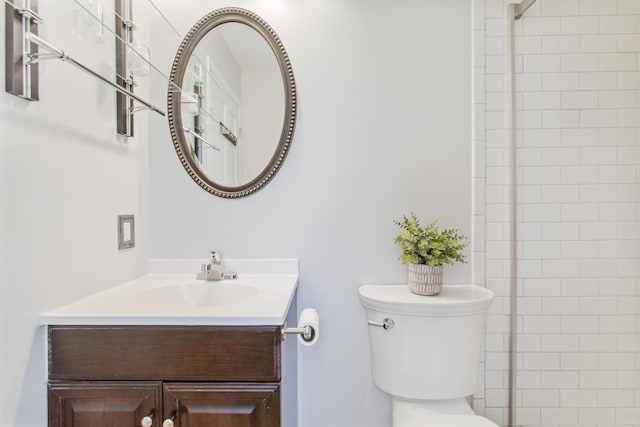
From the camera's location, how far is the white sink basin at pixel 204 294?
137 cm

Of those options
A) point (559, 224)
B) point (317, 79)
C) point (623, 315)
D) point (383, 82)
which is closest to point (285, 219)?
point (317, 79)

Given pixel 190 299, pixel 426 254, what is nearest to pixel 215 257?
pixel 190 299

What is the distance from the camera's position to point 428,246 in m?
1.36

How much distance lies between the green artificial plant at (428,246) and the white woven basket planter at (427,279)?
0.07 feet

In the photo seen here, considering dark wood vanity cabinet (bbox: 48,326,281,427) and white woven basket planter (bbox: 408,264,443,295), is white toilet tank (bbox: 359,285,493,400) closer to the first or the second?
white woven basket planter (bbox: 408,264,443,295)

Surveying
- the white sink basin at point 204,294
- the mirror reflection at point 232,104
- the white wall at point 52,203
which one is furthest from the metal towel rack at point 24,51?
the white sink basin at point 204,294

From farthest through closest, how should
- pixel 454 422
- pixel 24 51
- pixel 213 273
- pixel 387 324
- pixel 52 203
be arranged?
1. pixel 213 273
2. pixel 387 324
3. pixel 454 422
4. pixel 52 203
5. pixel 24 51

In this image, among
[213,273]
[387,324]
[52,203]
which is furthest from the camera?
[213,273]

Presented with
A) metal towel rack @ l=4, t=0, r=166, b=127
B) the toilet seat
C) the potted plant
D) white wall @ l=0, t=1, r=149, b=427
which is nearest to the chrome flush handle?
the potted plant

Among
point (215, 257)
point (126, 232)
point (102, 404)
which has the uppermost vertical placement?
point (126, 232)

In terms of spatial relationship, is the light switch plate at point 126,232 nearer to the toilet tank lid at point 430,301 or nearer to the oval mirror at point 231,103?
the oval mirror at point 231,103

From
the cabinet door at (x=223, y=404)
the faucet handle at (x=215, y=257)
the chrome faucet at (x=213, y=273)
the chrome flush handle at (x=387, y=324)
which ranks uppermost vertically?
the faucet handle at (x=215, y=257)

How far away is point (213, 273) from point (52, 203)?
61cm

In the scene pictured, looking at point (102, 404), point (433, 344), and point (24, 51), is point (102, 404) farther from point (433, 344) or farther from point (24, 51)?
point (433, 344)
